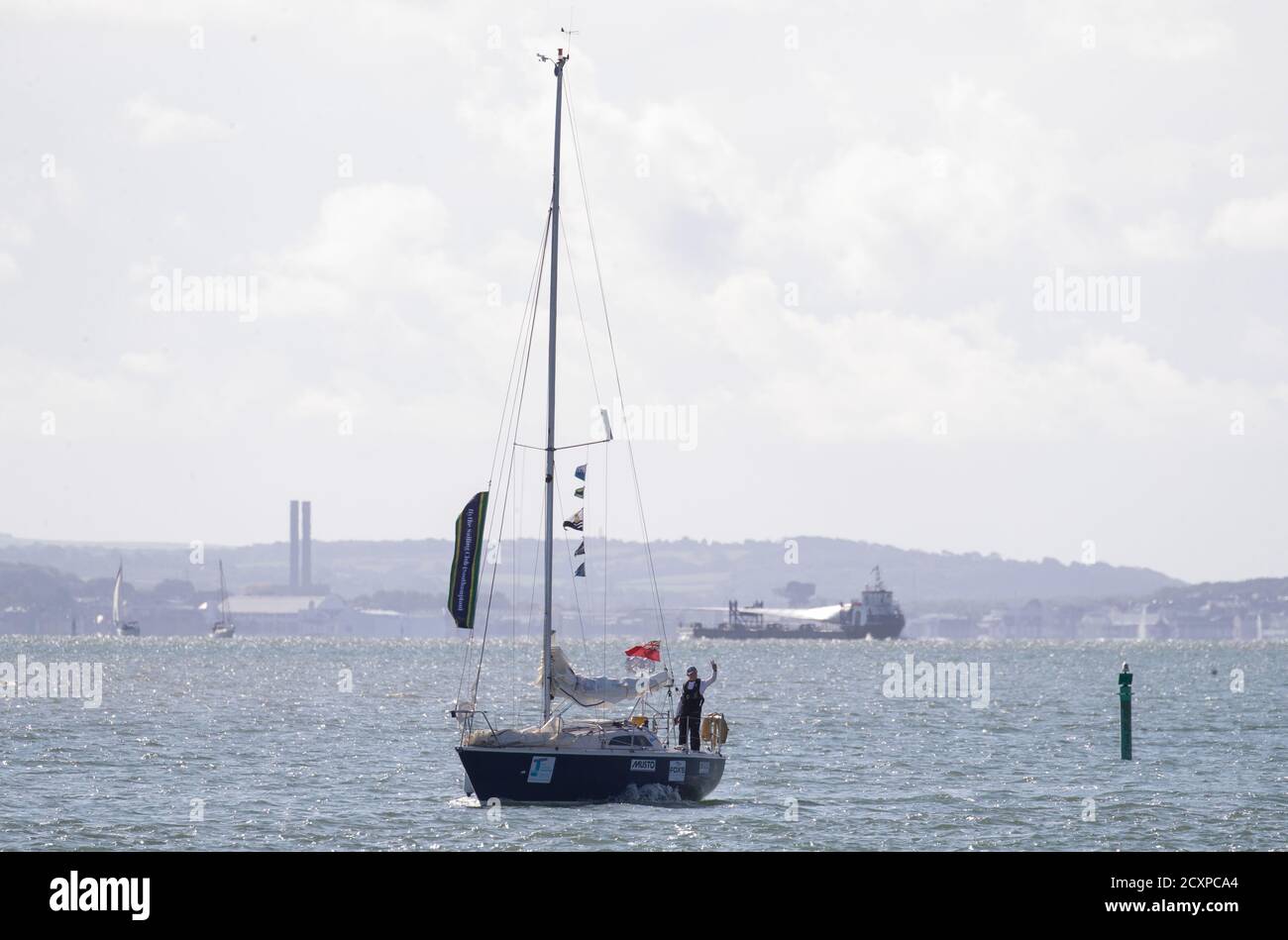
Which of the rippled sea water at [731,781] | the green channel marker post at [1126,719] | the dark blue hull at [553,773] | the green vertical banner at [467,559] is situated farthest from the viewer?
the green channel marker post at [1126,719]

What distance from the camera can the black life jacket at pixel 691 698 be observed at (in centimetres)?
3419

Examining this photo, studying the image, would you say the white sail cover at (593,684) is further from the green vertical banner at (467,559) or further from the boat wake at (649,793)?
the green vertical banner at (467,559)

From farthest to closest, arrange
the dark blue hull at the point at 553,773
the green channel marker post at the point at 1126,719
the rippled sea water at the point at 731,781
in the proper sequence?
the green channel marker post at the point at 1126,719
the dark blue hull at the point at 553,773
the rippled sea water at the point at 731,781

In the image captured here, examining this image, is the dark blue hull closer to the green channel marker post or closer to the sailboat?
the sailboat

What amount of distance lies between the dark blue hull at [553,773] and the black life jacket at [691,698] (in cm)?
142

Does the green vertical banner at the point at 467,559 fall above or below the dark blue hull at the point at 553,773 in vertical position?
above

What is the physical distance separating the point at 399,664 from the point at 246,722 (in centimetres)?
10015

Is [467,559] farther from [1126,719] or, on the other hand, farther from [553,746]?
[1126,719]

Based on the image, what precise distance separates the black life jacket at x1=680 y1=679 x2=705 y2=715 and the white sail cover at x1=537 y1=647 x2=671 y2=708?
1.65 ft

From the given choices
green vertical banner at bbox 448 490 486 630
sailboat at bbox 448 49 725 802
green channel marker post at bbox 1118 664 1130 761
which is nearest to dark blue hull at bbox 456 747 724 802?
sailboat at bbox 448 49 725 802

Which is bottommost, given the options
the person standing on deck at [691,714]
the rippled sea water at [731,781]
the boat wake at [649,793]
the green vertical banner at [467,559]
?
the rippled sea water at [731,781]

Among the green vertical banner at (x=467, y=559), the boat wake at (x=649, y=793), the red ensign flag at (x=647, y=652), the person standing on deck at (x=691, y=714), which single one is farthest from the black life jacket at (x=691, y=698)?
the green vertical banner at (x=467, y=559)

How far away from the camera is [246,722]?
64.3 m
